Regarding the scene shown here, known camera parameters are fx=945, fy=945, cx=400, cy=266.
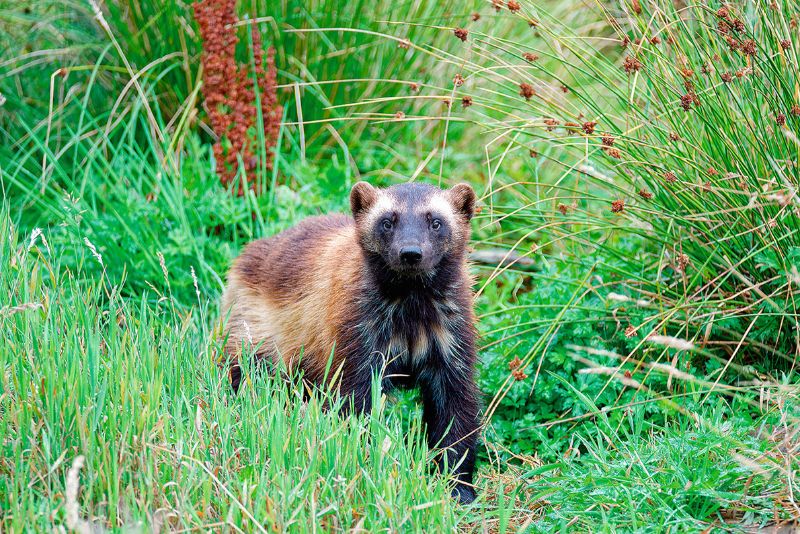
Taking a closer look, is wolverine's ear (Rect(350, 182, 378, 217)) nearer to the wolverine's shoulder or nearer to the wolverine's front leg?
the wolverine's shoulder

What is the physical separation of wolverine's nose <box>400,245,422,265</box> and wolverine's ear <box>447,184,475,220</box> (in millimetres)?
532

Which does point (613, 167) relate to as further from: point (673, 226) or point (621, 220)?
point (621, 220)

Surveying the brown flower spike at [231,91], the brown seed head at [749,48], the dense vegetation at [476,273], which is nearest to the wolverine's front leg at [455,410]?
the dense vegetation at [476,273]

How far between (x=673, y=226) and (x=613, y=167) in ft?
1.39

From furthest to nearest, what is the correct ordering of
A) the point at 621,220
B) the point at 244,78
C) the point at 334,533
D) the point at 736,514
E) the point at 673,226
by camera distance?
the point at 244,78, the point at 621,220, the point at 673,226, the point at 736,514, the point at 334,533

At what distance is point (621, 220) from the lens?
18.2ft

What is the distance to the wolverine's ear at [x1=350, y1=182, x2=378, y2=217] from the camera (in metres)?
4.46

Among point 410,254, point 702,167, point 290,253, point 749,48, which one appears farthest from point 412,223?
point 749,48

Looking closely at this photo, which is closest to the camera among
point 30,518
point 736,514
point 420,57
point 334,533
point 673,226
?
point 30,518

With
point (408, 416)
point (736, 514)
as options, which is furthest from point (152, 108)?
point (736, 514)

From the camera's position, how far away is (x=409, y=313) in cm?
435

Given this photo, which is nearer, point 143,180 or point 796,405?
point 796,405

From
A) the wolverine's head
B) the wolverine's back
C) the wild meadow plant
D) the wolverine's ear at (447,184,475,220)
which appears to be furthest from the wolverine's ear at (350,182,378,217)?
the wild meadow plant

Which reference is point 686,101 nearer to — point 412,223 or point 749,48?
point 749,48
